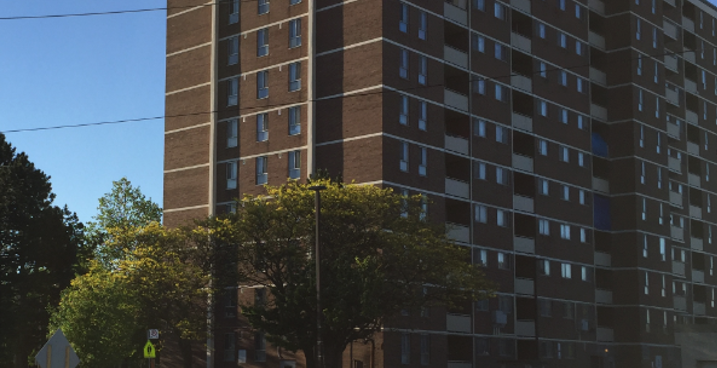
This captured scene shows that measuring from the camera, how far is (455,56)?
69.4 metres

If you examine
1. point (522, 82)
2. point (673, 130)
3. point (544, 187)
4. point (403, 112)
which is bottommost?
point (544, 187)

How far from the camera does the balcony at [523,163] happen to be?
243 feet

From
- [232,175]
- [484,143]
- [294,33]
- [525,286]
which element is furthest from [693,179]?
[232,175]

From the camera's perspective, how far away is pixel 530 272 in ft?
245

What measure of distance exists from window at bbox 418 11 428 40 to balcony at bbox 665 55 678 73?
33.8 metres

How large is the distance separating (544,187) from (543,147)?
9.56 ft

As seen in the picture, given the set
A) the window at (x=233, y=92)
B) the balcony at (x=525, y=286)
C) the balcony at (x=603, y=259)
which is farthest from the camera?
the balcony at (x=603, y=259)

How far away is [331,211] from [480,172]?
68.6ft

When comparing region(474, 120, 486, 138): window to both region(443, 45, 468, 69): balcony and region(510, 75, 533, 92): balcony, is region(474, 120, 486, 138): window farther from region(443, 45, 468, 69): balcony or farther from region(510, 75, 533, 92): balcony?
region(510, 75, 533, 92): balcony

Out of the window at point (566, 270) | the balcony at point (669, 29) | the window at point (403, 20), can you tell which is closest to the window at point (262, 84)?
the window at point (403, 20)

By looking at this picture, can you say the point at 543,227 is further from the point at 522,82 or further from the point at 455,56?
the point at 455,56

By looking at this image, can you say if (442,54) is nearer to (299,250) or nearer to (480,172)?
(480,172)

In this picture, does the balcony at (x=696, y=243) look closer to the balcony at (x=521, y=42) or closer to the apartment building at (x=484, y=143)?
the apartment building at (x=484, y=143)

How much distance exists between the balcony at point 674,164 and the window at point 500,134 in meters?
23.1
